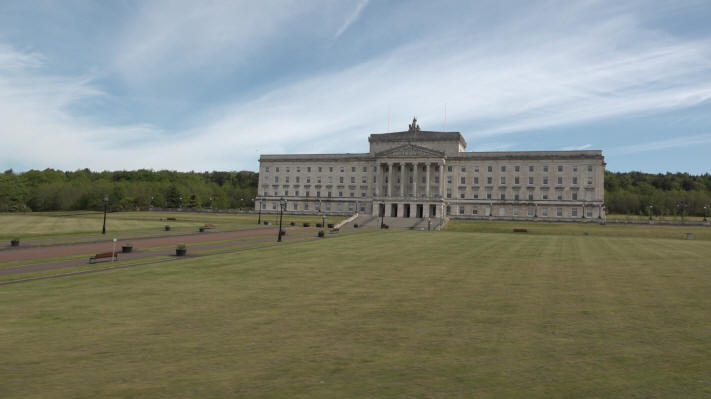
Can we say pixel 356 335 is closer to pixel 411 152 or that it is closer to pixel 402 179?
pixel 402 179

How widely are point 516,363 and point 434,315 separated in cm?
534

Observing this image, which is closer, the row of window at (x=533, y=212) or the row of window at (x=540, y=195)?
the row of window at (x=533, y=212)

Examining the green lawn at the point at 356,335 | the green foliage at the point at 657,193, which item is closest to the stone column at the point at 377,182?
the green foliage at the point at 657,193

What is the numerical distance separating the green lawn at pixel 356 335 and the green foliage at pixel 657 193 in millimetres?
146508

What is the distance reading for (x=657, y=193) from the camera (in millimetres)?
157625

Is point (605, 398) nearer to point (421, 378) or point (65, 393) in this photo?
point (421, 378)

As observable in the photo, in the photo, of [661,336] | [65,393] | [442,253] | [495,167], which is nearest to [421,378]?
[65,393]

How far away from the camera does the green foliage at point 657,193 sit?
5866 inches

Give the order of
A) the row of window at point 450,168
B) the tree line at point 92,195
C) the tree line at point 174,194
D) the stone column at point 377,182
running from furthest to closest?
the tree line at point 174,194, the tree line at point 92,195, the stone column at point 377,182, the row of window at point 450,168

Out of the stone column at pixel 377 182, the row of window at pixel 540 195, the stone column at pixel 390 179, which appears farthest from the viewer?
the stone column at pixel 377 182

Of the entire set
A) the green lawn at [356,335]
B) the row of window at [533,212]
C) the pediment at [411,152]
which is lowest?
the green lawn at [356,335]

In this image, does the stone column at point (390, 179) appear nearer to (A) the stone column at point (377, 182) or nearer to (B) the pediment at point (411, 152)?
(A) the stone column at point (377, 182)

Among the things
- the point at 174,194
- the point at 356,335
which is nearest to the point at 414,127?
the point at 174,194

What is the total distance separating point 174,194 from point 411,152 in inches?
3256
